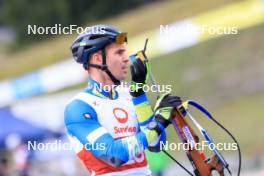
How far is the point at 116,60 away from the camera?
480 centimetres

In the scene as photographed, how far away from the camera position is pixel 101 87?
489cm

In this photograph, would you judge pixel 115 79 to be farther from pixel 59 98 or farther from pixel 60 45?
pixel 60 45

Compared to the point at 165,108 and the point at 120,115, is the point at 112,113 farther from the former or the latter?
the point at 165,108

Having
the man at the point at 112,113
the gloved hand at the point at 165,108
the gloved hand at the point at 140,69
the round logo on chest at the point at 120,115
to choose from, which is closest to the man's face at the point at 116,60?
the man at the point at 112,113

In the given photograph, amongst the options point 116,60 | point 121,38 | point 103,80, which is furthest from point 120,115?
point 121,38

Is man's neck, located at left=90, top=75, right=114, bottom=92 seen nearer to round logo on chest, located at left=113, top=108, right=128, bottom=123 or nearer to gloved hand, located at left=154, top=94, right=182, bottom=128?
round logo on chest, located at left=113, top=108, right=128, bottom=123

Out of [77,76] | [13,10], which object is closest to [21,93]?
[77,76]

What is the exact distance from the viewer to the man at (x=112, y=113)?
→ 4547 millimetres

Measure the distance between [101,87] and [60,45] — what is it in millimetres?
32220

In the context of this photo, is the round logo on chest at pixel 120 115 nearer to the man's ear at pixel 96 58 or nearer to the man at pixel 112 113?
the man at pixel 112 113

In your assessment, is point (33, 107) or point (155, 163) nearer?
point (155, 163)

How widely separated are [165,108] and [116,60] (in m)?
0.49

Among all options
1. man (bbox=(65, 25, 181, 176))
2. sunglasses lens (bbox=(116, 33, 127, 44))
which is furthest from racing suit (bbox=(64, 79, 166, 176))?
sunglasses lens (bbox=(116, 33, 127, 44))

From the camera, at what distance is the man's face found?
15.7 ft
